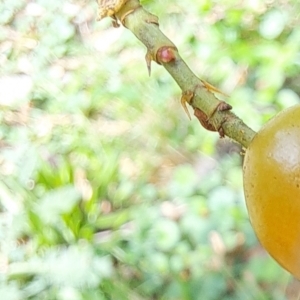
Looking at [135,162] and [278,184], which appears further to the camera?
[135,162]

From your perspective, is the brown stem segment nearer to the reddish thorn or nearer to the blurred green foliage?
the reddish thorn

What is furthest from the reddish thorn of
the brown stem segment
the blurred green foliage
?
the blurred green foliage

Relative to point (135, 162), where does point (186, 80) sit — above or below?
above

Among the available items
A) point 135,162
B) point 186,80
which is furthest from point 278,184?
point 135,162

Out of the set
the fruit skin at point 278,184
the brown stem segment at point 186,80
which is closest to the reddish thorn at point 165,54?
the brown stem segment at point 186,80

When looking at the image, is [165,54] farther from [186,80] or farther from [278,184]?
[278,184]

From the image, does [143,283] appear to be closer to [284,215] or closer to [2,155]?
[2,155]

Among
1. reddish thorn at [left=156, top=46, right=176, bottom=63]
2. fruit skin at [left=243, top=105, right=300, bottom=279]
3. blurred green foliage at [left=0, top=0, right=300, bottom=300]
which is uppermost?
reddish thorn at [left=156, top=46, right=176, bottom=63]
